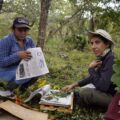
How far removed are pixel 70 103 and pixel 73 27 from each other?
1191 cm

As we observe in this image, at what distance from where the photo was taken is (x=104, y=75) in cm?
373

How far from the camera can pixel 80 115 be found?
4027mm

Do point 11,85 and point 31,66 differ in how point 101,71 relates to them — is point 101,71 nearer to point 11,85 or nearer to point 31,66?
point 31,66

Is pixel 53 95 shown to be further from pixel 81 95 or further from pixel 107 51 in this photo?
pixel 107 51

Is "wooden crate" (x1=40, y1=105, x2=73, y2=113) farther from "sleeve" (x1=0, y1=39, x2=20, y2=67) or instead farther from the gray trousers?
"sleeve" (x1=0, y1=39, x2=20, y2=67)

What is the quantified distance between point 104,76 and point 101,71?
0.46ft

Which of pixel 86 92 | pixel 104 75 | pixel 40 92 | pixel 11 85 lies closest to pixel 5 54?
pixel 11 85

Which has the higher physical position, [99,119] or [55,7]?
[55,7]

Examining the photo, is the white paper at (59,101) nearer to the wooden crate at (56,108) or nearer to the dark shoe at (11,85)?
the wooden crate at (56,108)

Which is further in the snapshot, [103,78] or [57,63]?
[57,63]

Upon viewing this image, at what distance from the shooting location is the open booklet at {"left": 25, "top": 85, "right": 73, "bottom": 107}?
396 centimetres

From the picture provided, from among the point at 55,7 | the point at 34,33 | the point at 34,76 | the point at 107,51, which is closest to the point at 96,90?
the point at 107,51

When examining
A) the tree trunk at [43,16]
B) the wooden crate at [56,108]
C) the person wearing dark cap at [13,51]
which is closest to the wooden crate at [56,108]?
the wooden crate at [56,108]

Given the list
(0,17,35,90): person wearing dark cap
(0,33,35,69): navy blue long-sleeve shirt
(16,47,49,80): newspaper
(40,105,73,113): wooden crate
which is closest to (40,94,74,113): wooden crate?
(40,105,73,113): wooden crate
